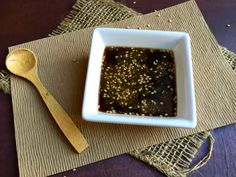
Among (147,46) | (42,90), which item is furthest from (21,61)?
(147,46)

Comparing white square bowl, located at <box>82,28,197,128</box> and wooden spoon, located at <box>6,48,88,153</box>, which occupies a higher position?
white square bowl, located at <box>82,28,197,128</box>

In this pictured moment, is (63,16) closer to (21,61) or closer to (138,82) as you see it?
(21,61)

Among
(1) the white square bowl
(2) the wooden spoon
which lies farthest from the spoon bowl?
(1) the white square bowl

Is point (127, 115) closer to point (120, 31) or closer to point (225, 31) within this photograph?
point (120, 31)

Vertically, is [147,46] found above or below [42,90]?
above

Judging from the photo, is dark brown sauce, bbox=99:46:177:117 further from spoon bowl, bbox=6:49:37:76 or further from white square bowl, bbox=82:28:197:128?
spoon bowl, bbox=6:49:37:76

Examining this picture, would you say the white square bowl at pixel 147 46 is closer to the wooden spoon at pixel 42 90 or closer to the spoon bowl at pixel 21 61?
the wooden spoon at pixel 42 90

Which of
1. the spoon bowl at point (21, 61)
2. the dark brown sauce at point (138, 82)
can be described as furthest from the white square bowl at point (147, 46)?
the spoon bowl at point (21, 61)

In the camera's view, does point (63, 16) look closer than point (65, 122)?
No
